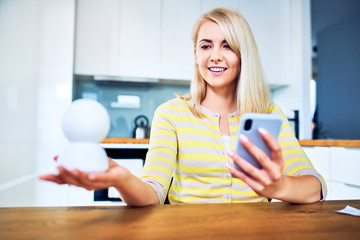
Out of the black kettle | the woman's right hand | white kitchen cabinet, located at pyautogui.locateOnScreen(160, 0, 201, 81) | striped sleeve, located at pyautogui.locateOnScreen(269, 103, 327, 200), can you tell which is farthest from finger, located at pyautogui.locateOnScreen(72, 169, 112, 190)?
white kitchen cabinet, located at pyautogui.locateOnScreen(160, 0, 201, 81)

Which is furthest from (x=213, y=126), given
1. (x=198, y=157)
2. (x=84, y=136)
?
(x=84, y=136)

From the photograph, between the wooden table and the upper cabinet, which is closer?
the wooden table

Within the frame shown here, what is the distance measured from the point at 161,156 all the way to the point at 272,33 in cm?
248

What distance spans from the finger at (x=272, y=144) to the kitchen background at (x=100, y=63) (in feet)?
6.38

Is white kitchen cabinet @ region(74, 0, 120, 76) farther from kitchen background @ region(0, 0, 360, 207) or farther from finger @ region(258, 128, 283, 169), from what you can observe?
finger @ region(258, 128, 283, 169)

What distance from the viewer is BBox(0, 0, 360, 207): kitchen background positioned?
221 cm

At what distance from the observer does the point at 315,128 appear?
11.5ft

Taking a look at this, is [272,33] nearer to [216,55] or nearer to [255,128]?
[216,55]

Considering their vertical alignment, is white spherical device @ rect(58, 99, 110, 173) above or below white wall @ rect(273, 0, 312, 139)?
below

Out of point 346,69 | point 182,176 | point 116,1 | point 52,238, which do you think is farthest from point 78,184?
point 346,69

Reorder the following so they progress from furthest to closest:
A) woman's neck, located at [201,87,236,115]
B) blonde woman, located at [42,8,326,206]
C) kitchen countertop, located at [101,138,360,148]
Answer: kitchen countertop, located at [101,138,360,148] < woman's neck, located at [201,87,236,115] < blonde woman, located at [42,8,326,206]

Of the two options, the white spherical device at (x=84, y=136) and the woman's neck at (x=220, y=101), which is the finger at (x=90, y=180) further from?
the woman's neck at (x=220, y=101)

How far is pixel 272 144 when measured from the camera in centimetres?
51

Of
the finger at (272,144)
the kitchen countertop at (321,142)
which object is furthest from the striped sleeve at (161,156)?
the kitchen countertop at (321,142)
